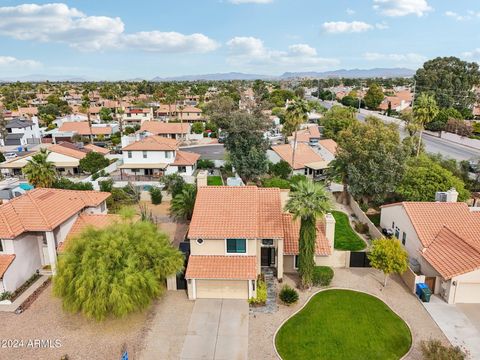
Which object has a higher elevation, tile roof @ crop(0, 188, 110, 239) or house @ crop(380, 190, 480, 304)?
tile roof @ crop(0, 188, 110, 239)

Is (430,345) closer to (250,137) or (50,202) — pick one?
(50,202)

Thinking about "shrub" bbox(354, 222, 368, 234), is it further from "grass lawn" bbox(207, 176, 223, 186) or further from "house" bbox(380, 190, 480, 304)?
"grass lawn" bbox(207, 176, 223, 186)

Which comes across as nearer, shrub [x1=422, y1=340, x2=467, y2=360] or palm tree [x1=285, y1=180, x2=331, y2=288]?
shrub [x1=422, y1=340, x2=467, y2=360]

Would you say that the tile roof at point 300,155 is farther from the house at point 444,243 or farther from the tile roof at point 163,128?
the tile roof at point 163,128

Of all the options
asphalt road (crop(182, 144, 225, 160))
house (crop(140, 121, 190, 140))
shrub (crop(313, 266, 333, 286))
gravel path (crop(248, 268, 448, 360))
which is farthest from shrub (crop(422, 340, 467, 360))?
house (crop(140, 121, 190, 140))

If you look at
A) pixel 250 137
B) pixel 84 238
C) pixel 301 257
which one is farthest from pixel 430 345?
pixel 250 137

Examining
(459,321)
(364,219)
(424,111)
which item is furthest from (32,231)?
(424,111)
